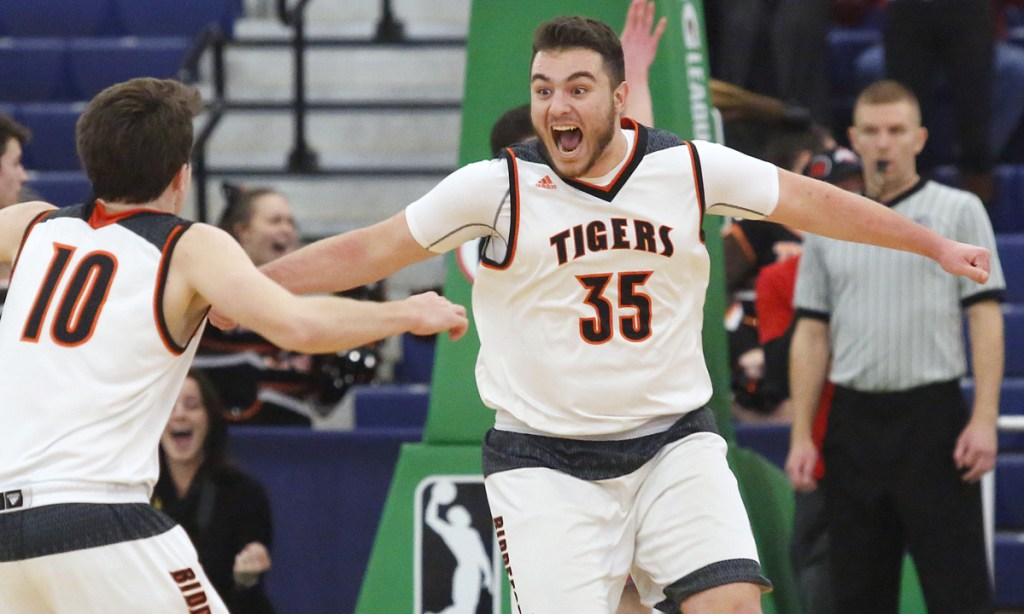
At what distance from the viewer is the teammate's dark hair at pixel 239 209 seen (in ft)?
25.7

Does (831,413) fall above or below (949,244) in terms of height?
below

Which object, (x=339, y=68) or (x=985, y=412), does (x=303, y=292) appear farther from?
(x=339, y=68)

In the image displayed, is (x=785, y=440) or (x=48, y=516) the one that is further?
(x=785, y=440)

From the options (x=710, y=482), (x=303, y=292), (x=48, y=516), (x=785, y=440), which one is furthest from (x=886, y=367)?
(x=48, y=516)

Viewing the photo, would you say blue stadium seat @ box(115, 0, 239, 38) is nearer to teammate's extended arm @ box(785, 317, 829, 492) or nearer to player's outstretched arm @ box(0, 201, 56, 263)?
teammate's extended arm @ box(785, 317, 829, 492)

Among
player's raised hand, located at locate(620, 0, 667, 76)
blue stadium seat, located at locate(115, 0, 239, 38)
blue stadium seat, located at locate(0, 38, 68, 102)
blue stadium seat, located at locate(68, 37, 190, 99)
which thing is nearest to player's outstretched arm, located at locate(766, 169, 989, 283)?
player's raised hand, located at locate(620, 0, 667, 76)

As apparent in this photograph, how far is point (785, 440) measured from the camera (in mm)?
7230

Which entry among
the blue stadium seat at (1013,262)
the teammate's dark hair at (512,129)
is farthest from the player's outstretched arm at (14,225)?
the blue stadium seat at (1013,262)

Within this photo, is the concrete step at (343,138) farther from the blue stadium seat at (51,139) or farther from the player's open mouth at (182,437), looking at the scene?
the player's open mouth at (182,437)

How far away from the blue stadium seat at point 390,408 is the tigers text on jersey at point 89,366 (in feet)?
12.8

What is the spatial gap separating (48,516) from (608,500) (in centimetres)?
152

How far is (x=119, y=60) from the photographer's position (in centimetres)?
1095

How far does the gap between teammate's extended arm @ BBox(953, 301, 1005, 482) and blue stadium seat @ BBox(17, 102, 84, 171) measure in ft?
21.5

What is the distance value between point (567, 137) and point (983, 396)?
2258 millimetres
